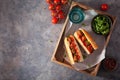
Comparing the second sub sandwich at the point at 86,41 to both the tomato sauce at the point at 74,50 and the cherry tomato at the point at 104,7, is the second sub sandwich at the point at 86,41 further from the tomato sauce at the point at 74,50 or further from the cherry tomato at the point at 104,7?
the cherry tomato at the point at 104,7

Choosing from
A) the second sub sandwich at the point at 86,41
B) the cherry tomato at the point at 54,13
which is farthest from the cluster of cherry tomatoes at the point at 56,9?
the second sub sandwich at the point at 86,41

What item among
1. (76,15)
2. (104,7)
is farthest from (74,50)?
(104,7)

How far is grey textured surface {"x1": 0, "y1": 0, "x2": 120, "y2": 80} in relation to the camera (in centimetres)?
173

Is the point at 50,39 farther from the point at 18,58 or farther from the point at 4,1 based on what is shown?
the point at 4,1

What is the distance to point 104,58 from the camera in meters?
1.62

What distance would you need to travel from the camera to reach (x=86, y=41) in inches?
62.1

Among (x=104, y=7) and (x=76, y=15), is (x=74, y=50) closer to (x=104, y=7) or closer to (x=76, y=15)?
(x=76, y=15)

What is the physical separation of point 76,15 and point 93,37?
0.48 ft

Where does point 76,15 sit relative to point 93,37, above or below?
above

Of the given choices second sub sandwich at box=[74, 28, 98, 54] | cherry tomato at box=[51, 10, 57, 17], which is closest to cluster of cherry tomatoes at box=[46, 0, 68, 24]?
cherry tomato at box=[51, 10, 57, 17]

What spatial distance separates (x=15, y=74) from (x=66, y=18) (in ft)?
1.41

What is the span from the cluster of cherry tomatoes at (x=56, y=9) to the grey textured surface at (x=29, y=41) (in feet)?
0.15

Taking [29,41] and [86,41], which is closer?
[86,41]

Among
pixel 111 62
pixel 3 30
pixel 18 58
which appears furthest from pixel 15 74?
pixel 111 62
